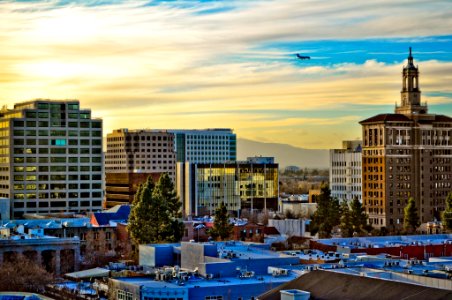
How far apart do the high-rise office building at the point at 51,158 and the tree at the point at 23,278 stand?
91071mm

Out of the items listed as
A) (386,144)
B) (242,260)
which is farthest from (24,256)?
(386,144)

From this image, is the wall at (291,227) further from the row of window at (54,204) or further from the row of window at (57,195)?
the row of window at (57,195)

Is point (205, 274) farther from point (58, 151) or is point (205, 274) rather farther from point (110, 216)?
point (58, 151)

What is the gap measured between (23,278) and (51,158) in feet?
343

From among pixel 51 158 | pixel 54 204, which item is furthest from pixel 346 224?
pixel 51 158

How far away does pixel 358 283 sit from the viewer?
170ft

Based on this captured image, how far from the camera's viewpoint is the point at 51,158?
19300cm

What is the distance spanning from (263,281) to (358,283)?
20.5 meters

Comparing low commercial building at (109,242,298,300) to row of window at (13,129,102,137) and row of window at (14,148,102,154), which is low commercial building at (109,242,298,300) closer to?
row of window at (14,148,102,154)

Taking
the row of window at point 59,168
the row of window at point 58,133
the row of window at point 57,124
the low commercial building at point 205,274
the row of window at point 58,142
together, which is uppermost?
the row of window at point 57,124

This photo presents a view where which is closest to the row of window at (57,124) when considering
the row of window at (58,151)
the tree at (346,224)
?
the row of window at (58,151)

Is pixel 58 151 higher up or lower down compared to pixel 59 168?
higher up

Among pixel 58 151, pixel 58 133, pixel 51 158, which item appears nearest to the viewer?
pixel 51 158

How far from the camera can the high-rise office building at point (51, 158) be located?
189625 mm
